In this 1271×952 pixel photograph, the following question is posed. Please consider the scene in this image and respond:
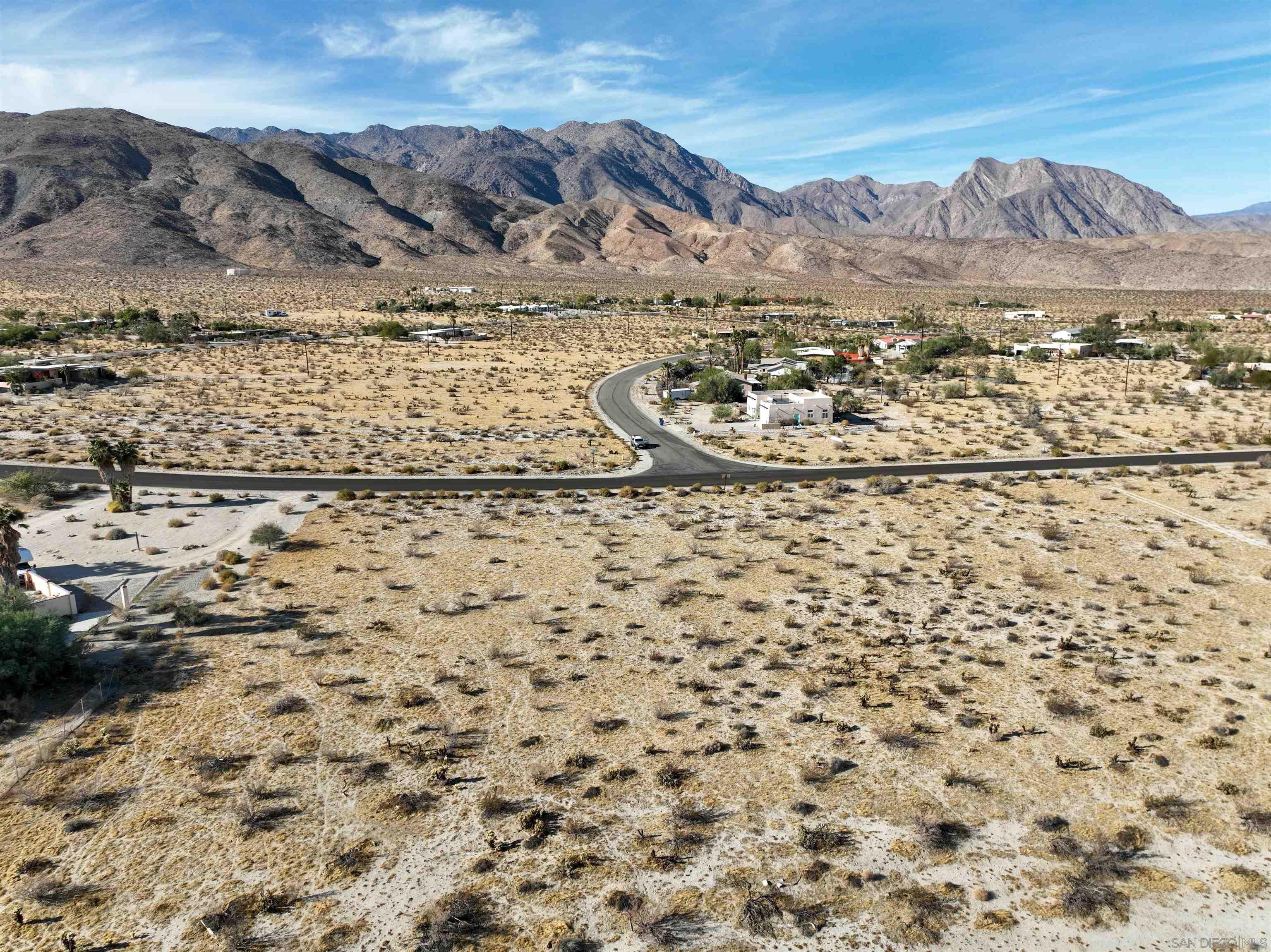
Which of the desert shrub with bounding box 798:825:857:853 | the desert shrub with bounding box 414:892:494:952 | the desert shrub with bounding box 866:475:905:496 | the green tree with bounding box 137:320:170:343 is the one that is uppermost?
the green tree with bounding box 137:320:170:343

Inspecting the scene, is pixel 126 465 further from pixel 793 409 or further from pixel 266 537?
pixel 793 409

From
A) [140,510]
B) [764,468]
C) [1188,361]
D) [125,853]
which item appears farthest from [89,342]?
[1188,361]

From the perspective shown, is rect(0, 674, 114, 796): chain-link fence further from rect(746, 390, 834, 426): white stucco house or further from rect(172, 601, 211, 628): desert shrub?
rect(746, 390, 834, 426): white stucco house

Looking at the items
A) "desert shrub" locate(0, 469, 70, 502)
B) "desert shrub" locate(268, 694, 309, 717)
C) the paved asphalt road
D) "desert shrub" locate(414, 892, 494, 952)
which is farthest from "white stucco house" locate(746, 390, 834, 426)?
"desert shrub" locate(414, 892, 494, 952)

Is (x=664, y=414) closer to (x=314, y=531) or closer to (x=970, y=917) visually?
(x=314, y=531)

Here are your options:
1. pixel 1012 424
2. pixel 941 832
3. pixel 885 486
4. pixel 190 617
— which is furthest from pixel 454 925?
pixel 1012 424
